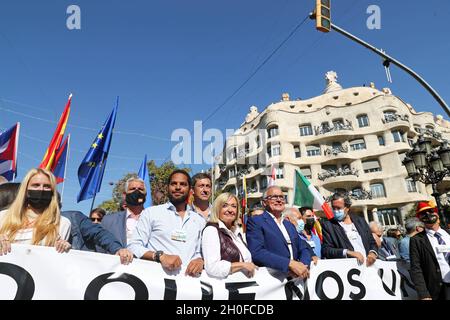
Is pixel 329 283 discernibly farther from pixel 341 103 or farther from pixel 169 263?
pixel 341 103

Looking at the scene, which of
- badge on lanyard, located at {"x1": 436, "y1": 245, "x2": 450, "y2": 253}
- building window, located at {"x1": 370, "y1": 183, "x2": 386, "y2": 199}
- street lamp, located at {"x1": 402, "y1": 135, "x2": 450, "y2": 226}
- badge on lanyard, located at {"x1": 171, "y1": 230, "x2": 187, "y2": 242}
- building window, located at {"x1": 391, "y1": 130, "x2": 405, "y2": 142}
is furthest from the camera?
building window, located at {"x1": 391, "y1": 130, "x2": 405, "y2": 142}

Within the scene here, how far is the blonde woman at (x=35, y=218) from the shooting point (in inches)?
105

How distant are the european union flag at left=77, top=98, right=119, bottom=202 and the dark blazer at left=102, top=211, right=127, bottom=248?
4639 millimetres

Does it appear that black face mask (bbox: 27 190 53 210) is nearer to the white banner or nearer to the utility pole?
the white banner

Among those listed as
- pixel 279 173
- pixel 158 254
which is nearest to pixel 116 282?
pixel 158 254

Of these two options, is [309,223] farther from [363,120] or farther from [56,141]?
[363,120]

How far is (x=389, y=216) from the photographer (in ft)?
111

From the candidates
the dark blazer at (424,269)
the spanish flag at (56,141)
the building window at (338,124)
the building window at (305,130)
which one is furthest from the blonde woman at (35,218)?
the building window at (305,130)

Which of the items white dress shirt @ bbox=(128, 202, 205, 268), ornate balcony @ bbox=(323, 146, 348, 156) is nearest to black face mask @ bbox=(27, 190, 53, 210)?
white dress shirt @ bbox=(128, 202, 205, 268)

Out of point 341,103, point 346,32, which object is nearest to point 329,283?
point 346,32

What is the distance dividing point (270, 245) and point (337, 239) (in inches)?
52.5

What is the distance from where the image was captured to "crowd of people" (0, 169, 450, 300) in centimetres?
279

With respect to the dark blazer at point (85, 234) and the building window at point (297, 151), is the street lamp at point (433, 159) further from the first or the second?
the building window at point (297, 151)

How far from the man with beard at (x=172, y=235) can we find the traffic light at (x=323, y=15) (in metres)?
6.23
